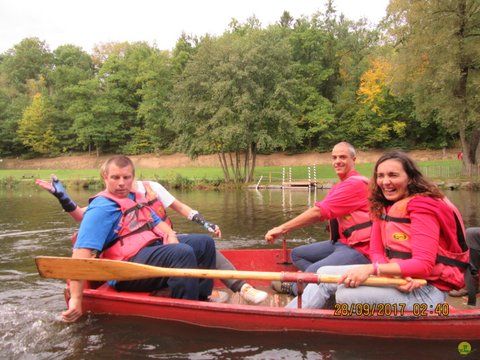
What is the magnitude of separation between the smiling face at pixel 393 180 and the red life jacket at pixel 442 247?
7 centimetres

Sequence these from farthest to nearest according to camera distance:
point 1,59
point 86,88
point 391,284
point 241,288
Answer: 1. point 1,59
2. point 86,88
3. point 241,288
4. point 391,284

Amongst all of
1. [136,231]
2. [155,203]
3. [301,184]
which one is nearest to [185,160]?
[301,184]

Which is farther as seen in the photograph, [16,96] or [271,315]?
[16,96]

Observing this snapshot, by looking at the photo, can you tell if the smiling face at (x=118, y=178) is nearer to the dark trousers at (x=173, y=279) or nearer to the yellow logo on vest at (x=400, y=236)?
the dark trousers at (x=173, y=279)

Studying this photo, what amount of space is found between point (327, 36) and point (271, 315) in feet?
124

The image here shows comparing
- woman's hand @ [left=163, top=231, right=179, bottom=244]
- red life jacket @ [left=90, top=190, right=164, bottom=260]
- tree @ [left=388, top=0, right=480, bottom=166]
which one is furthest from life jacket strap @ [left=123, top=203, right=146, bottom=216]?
tree @ [left=388, top=0, right=480, bottom=166]

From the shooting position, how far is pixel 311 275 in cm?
362

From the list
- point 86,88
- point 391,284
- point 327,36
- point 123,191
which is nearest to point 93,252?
point 123,191

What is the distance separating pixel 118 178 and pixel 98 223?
451 millimetres

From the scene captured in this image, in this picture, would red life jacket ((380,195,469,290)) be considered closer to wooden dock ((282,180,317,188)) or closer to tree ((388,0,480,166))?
tree ((388,0,480,166))

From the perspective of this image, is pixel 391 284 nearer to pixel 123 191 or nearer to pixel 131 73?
pixel 123 191

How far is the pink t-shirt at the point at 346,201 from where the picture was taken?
170 inches

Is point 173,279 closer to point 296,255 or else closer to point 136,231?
point 136,231

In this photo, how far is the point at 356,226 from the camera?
441cm
